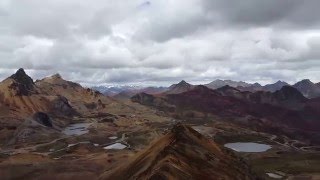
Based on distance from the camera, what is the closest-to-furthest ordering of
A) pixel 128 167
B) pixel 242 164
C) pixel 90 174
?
pixel 128 167
pixel 242 164
pixel 90 174

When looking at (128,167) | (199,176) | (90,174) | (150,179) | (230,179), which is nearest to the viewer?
(150,179)

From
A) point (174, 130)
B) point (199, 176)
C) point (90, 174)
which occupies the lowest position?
point (90, 174)

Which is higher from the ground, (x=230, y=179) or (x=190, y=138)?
(x=190, y=138)

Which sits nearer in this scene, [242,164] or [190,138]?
[190,138]

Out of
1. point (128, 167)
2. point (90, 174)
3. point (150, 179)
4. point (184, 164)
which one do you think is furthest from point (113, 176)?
point (90, 174)

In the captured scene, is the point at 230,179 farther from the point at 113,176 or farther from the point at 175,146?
the point at 113,176

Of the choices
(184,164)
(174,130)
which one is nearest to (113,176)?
(174,130)
